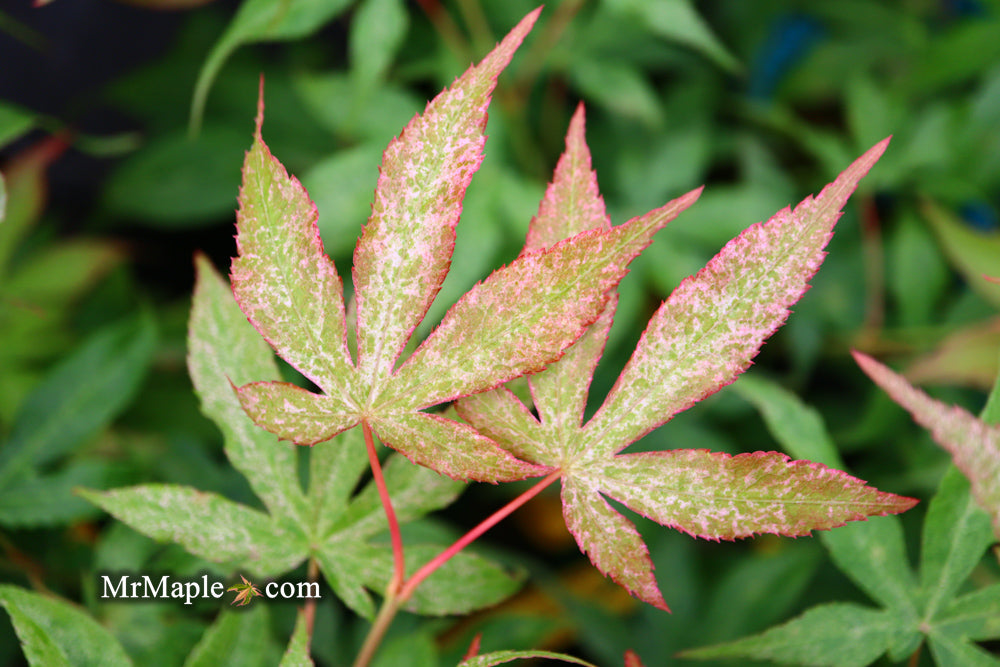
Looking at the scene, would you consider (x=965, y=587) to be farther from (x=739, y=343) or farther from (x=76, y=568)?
(x=76, y=568)

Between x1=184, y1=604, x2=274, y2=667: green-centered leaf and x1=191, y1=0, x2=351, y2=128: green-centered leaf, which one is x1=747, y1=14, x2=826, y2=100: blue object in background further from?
x1=184, y1=604, x2=274, y2=667: green-centered leaf

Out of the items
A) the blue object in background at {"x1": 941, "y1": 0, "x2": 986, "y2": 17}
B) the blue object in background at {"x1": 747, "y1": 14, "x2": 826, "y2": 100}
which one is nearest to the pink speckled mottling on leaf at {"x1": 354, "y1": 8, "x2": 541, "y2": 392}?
the blue object in background at {"x1": 747, "y1": 14, "x2": 826, "y2": 100}

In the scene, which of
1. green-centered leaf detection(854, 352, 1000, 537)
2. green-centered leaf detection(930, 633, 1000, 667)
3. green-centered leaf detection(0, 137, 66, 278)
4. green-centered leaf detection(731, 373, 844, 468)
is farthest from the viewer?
green-centered leaf detection(0, 137, 66, 278)

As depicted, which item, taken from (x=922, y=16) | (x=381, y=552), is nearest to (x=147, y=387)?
(x=381, y=552)

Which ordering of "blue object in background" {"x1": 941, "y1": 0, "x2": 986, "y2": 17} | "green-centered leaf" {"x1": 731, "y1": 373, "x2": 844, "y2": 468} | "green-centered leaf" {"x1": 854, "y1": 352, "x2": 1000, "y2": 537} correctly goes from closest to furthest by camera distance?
"green-centered leaf" {"x1": 854, "y1": 352, "x2": 1000, "y2": 537} < "green-centered leaf" {"x1": 731, "y1": 373, "x2": 844, "y2": 468} < "blue object in background" {"x1": 941, "y1": 0, "x2": 986, "y2": 17}

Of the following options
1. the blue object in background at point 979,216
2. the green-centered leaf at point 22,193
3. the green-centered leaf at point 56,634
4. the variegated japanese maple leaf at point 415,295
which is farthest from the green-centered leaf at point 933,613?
the green-centered leaf at point 22,193

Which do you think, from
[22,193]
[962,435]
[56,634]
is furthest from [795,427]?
[22,193]
